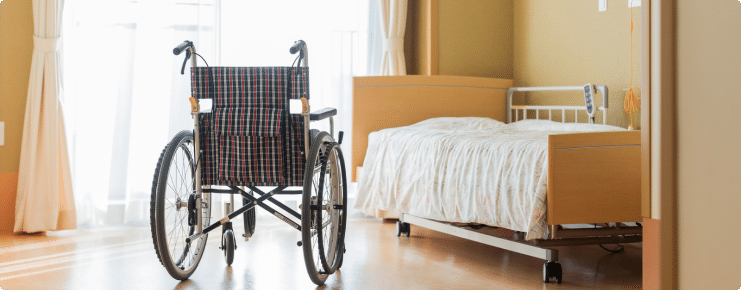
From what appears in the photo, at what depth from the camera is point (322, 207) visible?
2.29m

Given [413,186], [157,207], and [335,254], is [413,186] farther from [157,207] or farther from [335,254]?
[157,207]

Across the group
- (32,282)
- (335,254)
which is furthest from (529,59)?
(32,282)

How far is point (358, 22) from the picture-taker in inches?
168

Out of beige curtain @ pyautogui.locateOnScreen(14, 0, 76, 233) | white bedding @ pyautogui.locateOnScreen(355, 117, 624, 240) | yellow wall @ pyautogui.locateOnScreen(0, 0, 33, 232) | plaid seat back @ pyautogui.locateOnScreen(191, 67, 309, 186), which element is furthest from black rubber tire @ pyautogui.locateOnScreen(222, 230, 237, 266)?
yellow wall @ pyautogui.locateOnScreen(0, 0, 33, 232)

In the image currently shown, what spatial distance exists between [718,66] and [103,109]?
3307 millimetres

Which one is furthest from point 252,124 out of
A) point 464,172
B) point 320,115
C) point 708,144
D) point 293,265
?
point 708,144

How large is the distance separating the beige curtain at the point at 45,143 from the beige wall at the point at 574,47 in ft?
9.41

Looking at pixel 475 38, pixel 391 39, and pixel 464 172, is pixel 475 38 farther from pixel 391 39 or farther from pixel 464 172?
pixel 464 172

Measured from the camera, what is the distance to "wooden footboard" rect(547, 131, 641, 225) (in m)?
2.28

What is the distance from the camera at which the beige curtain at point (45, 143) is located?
3516 mm

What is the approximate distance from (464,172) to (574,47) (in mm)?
1469

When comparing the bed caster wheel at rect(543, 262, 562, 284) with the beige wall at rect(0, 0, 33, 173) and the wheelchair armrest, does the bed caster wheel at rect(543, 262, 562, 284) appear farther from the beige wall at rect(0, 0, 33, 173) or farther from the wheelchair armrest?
the beige wall at rect(0, 0, 33, 173)

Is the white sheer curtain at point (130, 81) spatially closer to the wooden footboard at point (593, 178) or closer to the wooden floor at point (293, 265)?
the wooden floor at point (293, 265)

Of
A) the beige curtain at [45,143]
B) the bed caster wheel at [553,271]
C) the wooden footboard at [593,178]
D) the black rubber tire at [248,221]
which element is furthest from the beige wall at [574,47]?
the beige curtain at [45,143]
